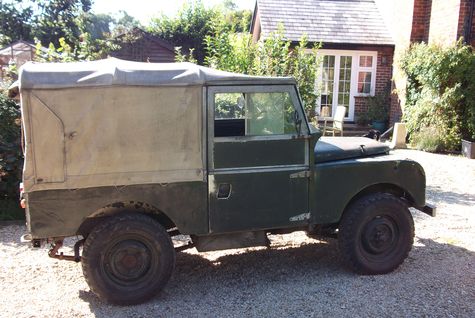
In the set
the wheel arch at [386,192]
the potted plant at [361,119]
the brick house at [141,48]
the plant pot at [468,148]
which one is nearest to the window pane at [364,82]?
the potted plant at [361,119]

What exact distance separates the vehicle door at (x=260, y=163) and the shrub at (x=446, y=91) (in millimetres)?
8589

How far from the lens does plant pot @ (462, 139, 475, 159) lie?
9.96 meters

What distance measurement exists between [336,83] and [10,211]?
11371 mm

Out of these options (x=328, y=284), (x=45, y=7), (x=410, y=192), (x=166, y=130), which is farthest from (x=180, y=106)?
(x=45, y=7)

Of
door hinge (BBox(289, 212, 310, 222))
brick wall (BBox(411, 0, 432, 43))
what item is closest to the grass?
door hinge (BBox(289, 212, 310, 222))

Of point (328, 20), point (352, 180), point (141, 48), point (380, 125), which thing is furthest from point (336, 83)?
point (352, 180)

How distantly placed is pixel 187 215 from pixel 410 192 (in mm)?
2411

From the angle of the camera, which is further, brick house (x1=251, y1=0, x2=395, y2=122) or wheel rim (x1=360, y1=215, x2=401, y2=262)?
brick house (x1=251, y1=0, x2=395, y2=122)

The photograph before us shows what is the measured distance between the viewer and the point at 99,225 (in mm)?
3459

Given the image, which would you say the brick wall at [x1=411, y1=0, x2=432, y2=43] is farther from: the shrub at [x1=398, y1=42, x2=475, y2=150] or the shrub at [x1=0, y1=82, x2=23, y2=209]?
the shrub at [x1=0, y1=82, x2=23, y2=209]

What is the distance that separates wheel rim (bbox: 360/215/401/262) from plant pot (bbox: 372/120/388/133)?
396 inches

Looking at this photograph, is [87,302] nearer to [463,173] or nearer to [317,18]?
[463,173]

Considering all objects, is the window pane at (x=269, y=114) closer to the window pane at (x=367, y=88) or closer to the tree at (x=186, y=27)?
the window pane at (x=367, y=88)

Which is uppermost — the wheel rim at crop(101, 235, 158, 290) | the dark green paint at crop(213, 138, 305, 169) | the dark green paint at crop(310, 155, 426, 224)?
the dark green paint at crop(213, 138, 305, 169)
